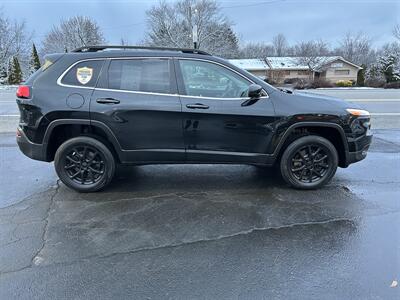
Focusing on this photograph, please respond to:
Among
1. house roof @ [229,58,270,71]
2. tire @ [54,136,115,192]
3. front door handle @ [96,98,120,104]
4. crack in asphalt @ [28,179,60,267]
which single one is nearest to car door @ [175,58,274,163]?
front door handle @ [96,98,120,104]

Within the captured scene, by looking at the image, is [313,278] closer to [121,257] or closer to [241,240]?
[241,240]

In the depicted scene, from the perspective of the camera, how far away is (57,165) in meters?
4.69

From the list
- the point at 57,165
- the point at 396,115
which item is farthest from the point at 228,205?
the point at 396,115

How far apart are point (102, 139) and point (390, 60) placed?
4594cm

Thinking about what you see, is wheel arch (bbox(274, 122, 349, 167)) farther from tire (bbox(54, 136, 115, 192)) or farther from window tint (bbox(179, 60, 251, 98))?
tire (bbox(54, 136, 115, 192))

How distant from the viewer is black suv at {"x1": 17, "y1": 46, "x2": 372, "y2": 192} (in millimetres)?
4520

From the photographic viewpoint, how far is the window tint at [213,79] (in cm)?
459

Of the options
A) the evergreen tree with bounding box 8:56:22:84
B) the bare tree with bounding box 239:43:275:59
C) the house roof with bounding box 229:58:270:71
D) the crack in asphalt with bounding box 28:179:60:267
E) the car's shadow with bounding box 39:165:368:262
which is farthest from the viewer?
the bare tree with bounding box 239:43:275:59

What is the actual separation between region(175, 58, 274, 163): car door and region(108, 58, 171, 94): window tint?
0.20 m

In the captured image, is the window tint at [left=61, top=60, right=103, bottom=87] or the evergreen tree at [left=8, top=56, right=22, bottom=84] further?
the evergreen tree at [left=8, top=56, right=22, bottom=84]

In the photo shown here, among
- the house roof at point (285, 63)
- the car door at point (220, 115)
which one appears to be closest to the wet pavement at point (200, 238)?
the car door at point (220, 115)

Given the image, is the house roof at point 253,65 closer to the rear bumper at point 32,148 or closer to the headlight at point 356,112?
the headlight at point 356,112

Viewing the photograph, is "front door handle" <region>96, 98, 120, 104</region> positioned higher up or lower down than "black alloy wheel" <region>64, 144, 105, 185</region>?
higher up

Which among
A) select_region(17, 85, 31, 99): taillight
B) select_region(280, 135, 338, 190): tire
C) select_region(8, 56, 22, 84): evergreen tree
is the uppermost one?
select_region(8, 56, 22, 84): evergreen tree
